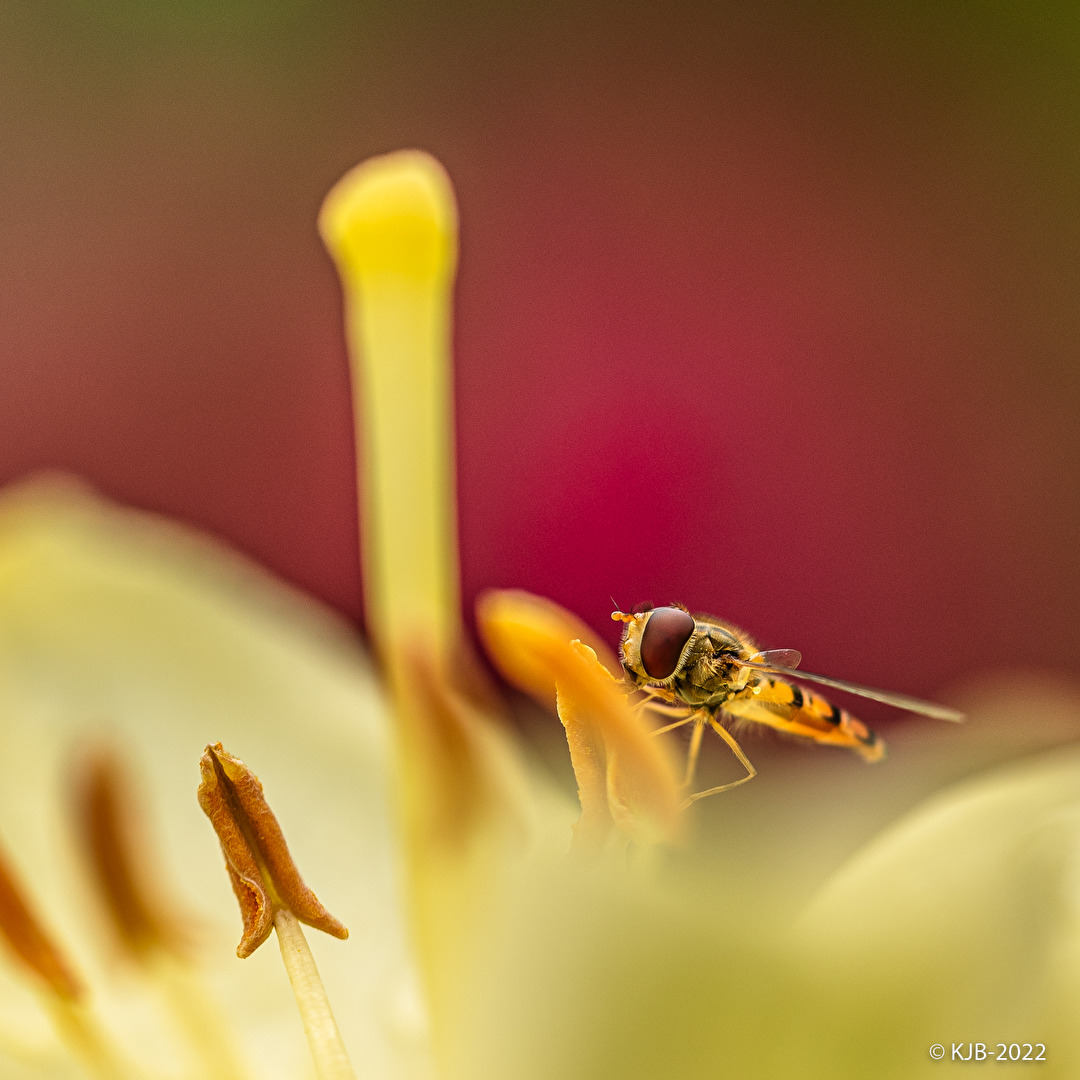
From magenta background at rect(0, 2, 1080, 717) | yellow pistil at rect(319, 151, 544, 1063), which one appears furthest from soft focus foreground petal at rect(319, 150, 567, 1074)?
magenta background at rect(0, 2, 1080, 717)

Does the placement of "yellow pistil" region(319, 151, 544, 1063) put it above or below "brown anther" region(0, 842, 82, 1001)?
above

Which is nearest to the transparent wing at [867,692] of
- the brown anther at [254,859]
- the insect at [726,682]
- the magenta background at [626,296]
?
the insect at [726,682]

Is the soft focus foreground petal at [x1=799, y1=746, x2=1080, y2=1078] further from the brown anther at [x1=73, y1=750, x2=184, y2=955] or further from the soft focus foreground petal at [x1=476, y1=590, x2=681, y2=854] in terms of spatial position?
the brown anther at [x1=73, y1=750, x2=184, y2=955]

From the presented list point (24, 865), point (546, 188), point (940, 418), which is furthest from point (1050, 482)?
point (24, 865)

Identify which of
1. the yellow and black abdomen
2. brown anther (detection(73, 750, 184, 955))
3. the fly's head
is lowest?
brown anther (detection(73, 750, 184, 955))

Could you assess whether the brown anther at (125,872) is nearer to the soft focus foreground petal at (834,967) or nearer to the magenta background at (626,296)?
the soft focus foreground petal at (834,967)

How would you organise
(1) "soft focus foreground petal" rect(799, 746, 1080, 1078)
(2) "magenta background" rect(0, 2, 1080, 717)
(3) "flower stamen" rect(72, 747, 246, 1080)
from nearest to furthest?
(1) "soft focus foreground petal" rect(799, 746, 1080, 1078) → (3) "flower stamen" rect(72, 747, 246, 1080) → (2) "magenta background" rect(0, 2, 1080, 717)

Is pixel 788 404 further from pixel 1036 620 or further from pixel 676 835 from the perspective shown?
pixel 676 835

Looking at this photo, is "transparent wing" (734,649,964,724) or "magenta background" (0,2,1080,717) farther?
"magenta background" (0,2,1080,717)
